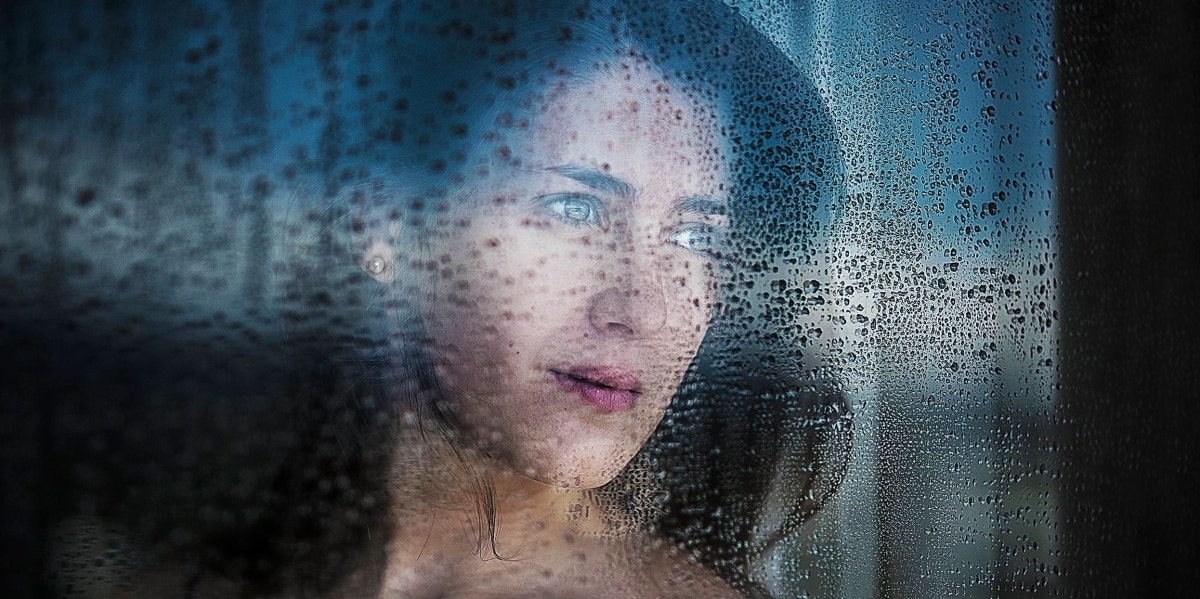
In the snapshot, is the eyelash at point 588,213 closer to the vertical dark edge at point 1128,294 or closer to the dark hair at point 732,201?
the dark hair at point 732,201

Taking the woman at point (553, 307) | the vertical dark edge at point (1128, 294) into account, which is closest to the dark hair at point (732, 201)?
the woman at point (553, 307)

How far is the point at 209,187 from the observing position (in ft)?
1.85

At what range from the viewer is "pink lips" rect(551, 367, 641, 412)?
615 mm

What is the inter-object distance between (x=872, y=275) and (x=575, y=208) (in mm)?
231

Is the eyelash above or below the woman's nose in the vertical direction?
above

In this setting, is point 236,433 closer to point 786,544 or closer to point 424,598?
point 424,598

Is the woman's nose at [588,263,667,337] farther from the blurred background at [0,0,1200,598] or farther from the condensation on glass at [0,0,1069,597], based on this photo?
the blurred background at [0,0,1200,598]

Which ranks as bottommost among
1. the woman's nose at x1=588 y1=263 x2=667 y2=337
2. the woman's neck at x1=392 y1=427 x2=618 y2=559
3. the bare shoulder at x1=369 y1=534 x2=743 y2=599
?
the bare shoulder at x1=369 y1=534 x2=743 y2=599

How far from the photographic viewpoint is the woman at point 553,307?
58 cm

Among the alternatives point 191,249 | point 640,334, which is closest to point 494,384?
point 640,334

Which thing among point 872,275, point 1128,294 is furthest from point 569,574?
point 1128,294

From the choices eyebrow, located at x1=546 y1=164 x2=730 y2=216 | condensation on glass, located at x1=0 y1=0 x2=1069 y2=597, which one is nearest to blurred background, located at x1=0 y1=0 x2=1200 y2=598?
condensation on glass, located at x1=0 y1=0 x2=1069 y2=597

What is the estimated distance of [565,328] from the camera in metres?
0.61

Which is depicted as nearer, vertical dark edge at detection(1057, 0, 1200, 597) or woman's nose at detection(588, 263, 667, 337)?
woman's nose at detection(588, 263, 667, 337)
